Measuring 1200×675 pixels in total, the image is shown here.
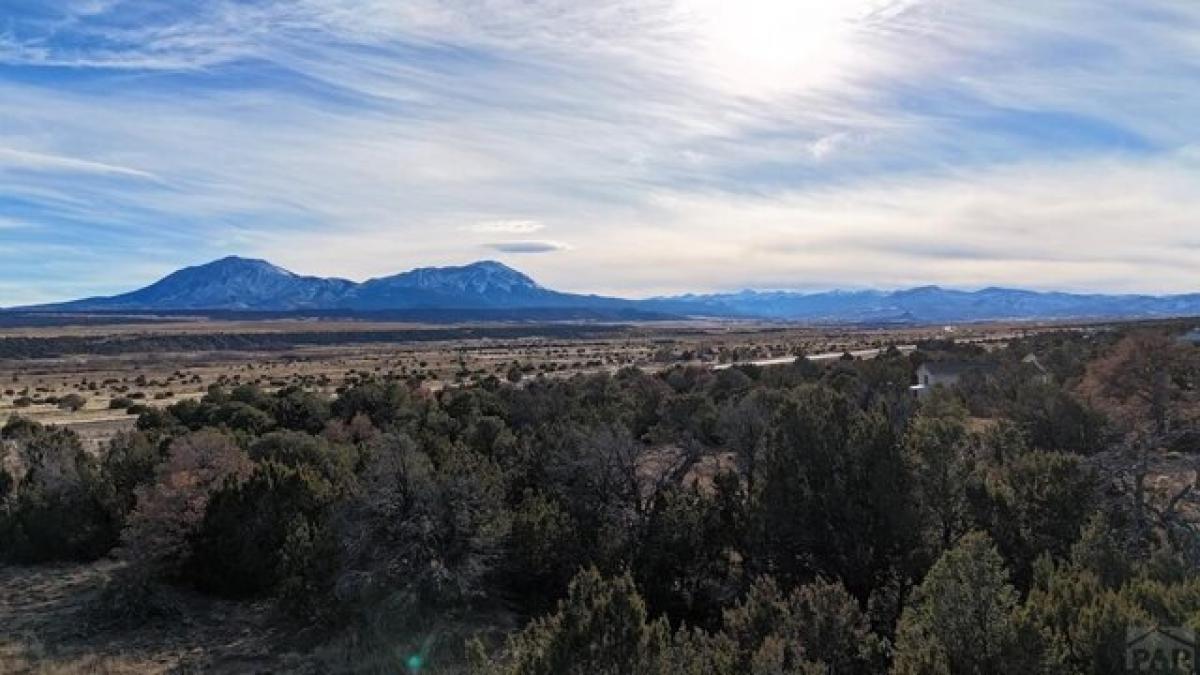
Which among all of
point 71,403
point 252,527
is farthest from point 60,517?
point 71,403

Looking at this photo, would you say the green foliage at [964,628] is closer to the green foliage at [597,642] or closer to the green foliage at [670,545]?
the green foliage at [670,545]

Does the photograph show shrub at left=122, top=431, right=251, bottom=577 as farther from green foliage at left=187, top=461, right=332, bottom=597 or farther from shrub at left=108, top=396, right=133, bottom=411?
shrub at left=108, top=396, right=133, bottom=411

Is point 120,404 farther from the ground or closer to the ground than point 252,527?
closer to the ground

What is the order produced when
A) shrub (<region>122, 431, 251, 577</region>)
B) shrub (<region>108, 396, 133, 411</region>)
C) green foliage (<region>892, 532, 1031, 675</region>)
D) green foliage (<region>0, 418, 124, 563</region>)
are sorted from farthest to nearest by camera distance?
1. shrub (<region>108, 396, 133, 411</region>)
2. green foliage (<region>0, 418, 124, 563</region>)
3. shrub (<region>122, 431, 251, 577</region>)
4. green foliage (<region>892, 532, 1031, 675</region>)

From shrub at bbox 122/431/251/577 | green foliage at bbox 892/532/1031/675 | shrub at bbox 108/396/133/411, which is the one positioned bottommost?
shrub at bbox 108/396/133/411

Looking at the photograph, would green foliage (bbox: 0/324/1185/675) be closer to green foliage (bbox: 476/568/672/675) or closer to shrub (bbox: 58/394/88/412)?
green foliage (bbox: 476/568/672/675)

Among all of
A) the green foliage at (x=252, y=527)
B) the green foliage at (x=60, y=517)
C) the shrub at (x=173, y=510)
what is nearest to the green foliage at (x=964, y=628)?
the green foliage at (x=252, y=527)


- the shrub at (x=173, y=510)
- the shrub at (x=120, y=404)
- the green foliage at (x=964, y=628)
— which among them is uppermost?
the green foliage at (x=964, y=628)

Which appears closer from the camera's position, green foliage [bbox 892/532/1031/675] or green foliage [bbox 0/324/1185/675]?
green foliage [bbox 892/532/1031/675]

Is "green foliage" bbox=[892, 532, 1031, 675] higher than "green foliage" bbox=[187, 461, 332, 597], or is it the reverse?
"green foliage" bbox=[892, 532, 1031, 675]

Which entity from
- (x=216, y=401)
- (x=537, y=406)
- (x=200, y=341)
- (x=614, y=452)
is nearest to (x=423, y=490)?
(x=614, y=452)

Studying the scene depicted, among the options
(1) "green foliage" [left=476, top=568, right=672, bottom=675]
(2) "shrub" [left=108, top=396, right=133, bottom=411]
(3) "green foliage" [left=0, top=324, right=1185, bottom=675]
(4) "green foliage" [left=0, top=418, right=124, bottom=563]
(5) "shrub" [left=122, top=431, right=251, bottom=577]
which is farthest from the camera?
(2) "shrub" [left=108, top=396, right=133, bottom=411]

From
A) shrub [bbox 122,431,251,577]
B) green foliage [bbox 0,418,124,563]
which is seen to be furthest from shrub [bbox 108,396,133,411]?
shrub [bbox 122,431,251,577]

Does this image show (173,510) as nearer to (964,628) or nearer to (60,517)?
(60,517)
